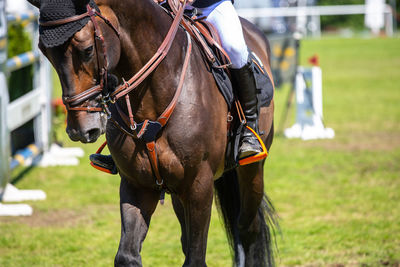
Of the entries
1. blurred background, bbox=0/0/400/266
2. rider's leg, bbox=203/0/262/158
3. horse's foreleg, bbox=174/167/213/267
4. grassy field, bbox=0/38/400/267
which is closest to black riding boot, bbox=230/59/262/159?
rider's leg, bbox=203/0/262/158

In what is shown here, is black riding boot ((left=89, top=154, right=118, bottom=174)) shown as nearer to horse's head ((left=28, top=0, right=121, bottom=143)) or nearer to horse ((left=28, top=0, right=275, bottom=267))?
horse ((left=28, top=0, right=275, bottom=267))

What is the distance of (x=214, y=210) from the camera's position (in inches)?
278

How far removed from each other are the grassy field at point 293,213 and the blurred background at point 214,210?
0.01 metres

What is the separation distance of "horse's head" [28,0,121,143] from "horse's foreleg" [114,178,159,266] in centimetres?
73

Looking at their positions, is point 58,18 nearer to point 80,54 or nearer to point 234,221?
point 80,54

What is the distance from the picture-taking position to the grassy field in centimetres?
539

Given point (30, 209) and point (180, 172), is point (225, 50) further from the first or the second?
point (30, 209)

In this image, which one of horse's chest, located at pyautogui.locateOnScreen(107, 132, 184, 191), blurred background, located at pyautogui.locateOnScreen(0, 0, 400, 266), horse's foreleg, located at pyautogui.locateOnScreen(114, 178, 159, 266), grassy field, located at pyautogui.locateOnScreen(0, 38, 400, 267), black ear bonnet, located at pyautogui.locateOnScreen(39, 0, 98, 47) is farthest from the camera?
blurred background, located at pyautogui.locateOnScreen(0, 0, 400, 266)

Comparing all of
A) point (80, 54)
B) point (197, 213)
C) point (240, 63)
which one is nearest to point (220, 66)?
point (240, 63)

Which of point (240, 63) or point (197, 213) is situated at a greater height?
point (240, 63)

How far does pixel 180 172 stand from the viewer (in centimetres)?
345

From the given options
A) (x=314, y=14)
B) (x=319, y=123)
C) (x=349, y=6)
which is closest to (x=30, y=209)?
(x=319, y=123)

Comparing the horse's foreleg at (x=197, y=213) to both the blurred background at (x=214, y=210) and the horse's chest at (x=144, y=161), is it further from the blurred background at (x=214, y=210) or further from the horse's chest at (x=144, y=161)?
the blurred background at (x=214, y=210)

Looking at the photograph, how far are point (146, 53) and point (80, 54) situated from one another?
21.5 inches
